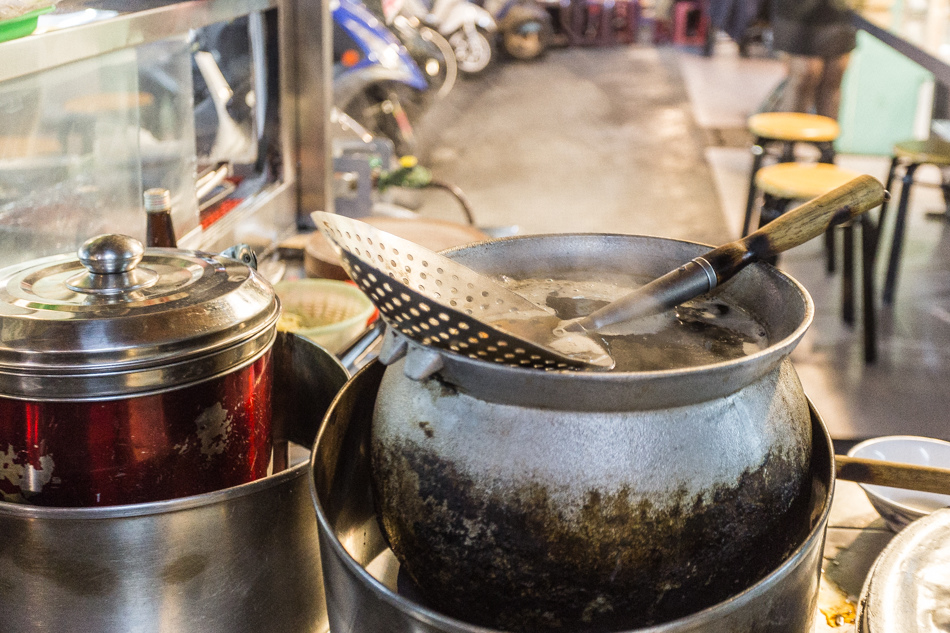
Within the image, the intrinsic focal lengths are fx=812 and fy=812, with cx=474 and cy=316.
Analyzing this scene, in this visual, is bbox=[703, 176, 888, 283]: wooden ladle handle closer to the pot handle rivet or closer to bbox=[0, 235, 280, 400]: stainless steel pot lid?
the pot handle rivet

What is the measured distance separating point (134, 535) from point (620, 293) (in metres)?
0.72

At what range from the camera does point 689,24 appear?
1563 centimetres

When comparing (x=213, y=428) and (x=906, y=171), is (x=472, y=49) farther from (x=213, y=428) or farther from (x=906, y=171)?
(x=213, y=428)

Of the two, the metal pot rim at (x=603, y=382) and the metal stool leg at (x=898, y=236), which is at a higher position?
the metal pot rim at (x=603, y=382)

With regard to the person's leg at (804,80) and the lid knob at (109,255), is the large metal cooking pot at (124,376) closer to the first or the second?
the lid knob at (109,255)

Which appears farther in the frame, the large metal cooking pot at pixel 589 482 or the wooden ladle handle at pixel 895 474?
the wooden ladle handle at pixel 895 474

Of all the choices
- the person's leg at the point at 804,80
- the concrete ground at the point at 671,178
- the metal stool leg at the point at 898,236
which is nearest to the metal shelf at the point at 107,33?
the concrete ground at the point at 671,178

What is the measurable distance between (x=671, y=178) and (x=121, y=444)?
7.11 m

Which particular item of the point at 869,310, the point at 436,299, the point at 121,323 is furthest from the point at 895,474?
the point at 869,310

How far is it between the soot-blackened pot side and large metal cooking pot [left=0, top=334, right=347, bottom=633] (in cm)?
23

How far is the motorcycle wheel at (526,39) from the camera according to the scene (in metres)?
13.1

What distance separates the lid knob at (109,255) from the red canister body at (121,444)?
19 centimetres

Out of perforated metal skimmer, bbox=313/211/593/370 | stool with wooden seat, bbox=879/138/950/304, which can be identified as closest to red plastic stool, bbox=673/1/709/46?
stool with wooden seat, bbox=879/138/950/304

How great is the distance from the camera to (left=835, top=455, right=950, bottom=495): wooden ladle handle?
3.74ft
